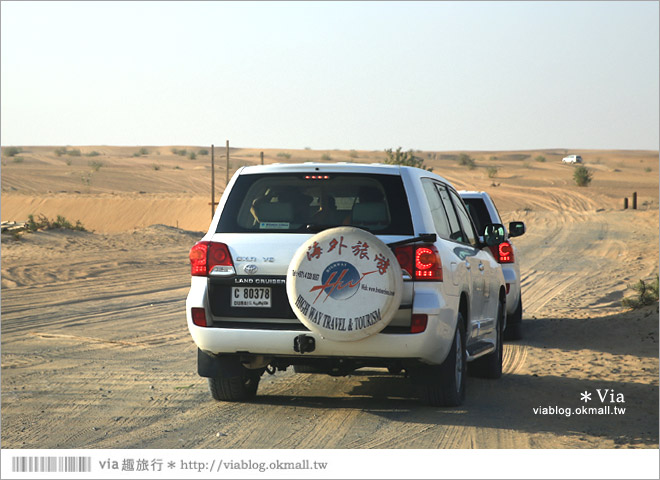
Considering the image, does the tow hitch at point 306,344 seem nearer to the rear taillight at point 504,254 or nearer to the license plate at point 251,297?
the license plate at point 251,297

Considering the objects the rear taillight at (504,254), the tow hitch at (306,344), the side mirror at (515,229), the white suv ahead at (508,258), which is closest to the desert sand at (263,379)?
the white suv ahead at (508,258)

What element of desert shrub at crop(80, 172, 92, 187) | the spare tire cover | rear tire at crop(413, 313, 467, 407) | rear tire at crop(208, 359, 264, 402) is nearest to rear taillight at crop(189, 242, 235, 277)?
the spare tire cover

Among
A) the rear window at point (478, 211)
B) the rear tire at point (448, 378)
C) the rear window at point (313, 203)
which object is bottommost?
the rear tire at point (448, 378)

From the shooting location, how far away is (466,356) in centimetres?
767

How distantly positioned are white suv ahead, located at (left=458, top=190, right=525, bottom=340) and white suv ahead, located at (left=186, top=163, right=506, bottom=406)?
4801 mm

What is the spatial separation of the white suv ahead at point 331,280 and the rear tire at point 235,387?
20 mm

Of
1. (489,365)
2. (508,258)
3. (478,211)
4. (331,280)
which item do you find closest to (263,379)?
(489,365)

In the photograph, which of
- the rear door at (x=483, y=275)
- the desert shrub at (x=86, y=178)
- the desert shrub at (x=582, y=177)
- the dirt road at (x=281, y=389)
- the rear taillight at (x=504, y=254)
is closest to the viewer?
the dirt road at (x=281, y=389)

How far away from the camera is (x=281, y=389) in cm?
858

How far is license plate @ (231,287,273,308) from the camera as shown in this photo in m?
6.94

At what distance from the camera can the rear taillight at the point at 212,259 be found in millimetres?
7004

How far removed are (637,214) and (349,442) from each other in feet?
121

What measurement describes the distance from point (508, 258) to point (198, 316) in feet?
21.6

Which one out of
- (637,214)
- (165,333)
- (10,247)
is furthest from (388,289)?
(637,214)
